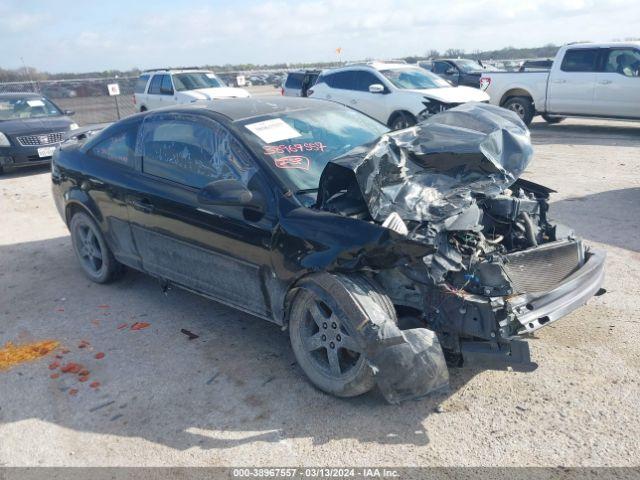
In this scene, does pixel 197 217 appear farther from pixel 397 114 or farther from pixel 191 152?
pixel 397 114

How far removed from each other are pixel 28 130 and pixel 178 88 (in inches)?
207

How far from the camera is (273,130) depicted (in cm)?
423

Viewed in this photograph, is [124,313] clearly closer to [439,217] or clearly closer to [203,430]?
[203,430]

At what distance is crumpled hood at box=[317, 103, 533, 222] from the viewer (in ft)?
11.6

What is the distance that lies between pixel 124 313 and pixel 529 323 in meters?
3.37

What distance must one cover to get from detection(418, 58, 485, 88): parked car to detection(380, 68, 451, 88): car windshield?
19.2ft

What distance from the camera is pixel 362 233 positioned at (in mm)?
3271

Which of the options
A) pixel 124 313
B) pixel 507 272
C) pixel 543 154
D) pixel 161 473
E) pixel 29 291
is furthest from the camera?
pixel 543 154

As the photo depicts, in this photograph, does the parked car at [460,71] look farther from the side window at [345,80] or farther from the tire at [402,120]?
the tire at [402,120]

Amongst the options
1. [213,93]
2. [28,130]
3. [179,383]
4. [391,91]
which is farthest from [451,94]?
[179,383]

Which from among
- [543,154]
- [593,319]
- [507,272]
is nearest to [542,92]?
[543,154]

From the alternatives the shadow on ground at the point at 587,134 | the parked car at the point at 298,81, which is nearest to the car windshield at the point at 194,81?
the parked car at the point at 298,81

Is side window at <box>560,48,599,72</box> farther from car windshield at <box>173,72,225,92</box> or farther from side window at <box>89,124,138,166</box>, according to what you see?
side window at <box>89,124,138,166</box>

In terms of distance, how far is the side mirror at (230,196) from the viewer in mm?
3686
